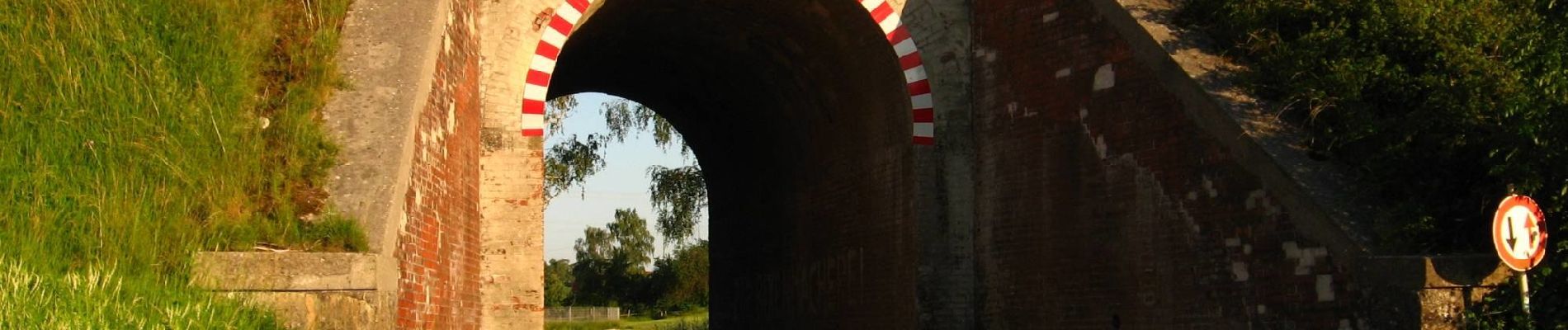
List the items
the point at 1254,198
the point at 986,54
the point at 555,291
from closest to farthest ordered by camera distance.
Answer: the point at 1254,198, the point at 986,54, the point at 555,291

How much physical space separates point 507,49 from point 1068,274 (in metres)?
4.88

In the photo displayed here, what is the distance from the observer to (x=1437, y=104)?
9.85m

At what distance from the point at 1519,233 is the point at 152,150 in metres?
7.37

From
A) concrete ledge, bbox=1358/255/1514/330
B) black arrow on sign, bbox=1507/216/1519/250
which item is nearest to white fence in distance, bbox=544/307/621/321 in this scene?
concrete ledge, bbox=1358/255/1514/330

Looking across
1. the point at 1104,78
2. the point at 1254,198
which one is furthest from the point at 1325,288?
the point at 1104,78

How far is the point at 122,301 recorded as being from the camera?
6.94 metres

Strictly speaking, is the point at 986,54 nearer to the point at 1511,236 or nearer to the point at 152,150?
the point at 1511,236

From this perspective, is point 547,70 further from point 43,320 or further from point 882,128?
point 43,320

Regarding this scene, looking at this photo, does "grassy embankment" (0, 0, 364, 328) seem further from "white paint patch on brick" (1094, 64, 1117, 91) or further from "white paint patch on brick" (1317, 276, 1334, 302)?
"white paint patch on brick" (1317, 276, 1334, 302)

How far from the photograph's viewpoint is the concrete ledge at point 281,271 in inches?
294

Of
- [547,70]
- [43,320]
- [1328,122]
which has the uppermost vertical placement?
[547,70]

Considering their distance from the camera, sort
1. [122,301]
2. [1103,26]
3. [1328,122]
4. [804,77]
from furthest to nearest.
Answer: [804,77]
[1103,26]
[1328,122]
[122,301]

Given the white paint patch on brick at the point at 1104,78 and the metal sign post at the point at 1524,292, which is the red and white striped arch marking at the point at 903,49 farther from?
the metal sign post at the point at 1524,292

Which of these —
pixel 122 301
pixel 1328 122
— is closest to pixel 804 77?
pixel 1328 122
